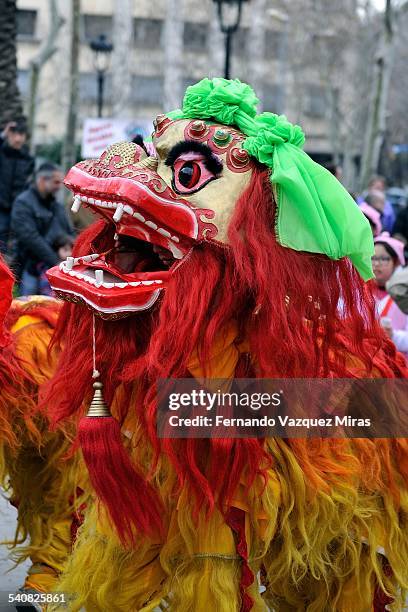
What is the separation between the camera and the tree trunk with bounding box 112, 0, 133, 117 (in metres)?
35.5

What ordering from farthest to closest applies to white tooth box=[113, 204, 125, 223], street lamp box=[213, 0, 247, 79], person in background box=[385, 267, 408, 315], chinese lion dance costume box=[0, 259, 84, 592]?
1. street lamp box=[213, 0, 247, 79]
2. person in background box=[385, 267, 408, 315]
3. chinese lion dance costume box=[0, 259, 84, 592]
4. white tooth box=[113, 204, 125, 223]

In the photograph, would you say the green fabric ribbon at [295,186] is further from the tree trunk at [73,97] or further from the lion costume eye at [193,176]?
the tree trunk at [73,97]

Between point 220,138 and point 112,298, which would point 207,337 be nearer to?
point 112,298

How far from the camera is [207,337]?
303 centimetres

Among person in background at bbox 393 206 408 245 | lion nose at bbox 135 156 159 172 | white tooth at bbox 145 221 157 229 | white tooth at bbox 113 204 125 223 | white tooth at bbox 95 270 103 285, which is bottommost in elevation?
white tooth at bbox 95 270 103 285

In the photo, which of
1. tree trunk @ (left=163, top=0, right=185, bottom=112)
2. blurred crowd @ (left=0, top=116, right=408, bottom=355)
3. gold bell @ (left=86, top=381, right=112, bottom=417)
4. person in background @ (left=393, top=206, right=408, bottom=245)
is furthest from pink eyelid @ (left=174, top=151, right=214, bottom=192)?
tree trunk @ (left=163, top=0, right=185, bottom=112)

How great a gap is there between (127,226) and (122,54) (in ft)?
113

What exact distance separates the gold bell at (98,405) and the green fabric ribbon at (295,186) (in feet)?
2.22

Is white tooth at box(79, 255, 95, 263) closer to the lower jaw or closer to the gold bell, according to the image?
the lower jaw

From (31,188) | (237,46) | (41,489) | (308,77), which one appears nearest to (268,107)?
(308,77)

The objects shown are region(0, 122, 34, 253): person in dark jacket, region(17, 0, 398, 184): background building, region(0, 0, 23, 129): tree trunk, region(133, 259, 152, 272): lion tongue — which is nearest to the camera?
region(133, 259, 152, 272): lion tongue

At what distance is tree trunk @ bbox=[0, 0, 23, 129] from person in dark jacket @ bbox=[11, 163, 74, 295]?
14.9 ft

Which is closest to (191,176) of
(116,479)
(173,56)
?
(116,479)

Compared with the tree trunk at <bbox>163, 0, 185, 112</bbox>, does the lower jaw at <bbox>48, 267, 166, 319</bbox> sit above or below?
below
